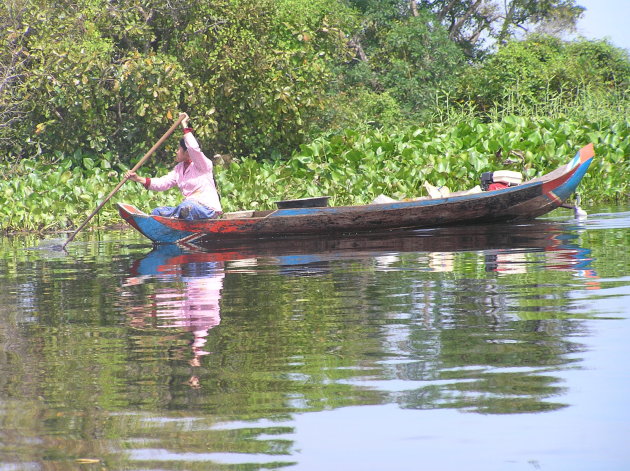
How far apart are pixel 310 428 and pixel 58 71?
13319 millimetres

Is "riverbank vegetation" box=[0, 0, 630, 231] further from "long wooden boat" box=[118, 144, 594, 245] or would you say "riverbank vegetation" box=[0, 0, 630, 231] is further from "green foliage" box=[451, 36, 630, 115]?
"long wooden boat" box=[118, 144, 594, 245]

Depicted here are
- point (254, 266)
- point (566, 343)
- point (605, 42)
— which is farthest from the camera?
point (605, 42)

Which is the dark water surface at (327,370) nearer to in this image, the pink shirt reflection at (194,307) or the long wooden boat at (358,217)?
the pink shirt reflection at (194,307)

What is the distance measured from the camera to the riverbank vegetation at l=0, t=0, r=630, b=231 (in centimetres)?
1361

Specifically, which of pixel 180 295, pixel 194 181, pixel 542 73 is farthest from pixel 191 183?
pixel 542 73

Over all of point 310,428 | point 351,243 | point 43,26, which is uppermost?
point 43,26

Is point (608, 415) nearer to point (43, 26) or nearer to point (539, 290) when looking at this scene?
point (539, 290)

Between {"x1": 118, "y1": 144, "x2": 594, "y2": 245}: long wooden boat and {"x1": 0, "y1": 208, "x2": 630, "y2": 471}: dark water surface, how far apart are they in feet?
10.9

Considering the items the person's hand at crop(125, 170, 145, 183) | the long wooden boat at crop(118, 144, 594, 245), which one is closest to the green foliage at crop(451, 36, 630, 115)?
the long wooden boat at crop(118, 144, 594, 245)

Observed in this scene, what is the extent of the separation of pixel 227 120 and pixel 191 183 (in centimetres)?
674

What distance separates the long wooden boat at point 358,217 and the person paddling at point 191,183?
0.36 feet

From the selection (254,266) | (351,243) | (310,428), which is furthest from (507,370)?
(351,243)

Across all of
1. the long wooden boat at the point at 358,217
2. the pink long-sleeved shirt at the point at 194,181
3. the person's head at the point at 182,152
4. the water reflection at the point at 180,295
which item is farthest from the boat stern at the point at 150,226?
the water reflection at the point at 180,295

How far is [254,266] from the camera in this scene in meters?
7.64
